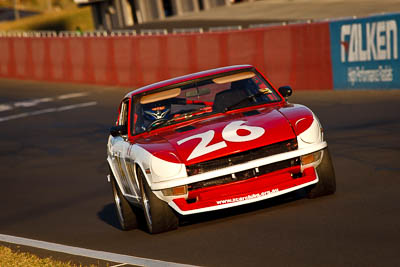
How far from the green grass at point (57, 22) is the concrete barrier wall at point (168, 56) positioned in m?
78.9

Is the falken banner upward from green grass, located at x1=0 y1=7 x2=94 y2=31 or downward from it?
upward

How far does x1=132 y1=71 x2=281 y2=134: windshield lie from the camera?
943 cm

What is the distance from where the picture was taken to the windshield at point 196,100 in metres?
9.43

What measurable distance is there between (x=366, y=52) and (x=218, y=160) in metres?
14.2

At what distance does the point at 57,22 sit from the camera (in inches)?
4897

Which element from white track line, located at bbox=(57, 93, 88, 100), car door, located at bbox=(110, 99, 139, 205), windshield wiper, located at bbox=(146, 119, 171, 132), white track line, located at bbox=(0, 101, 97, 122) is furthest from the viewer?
white track line, located at bbox=(57, 93, 88, 100)

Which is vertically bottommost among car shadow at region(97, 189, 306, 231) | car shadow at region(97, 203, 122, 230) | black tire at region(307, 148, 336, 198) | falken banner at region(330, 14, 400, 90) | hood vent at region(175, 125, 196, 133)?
falken banner at region(330, 14, 400, 90)

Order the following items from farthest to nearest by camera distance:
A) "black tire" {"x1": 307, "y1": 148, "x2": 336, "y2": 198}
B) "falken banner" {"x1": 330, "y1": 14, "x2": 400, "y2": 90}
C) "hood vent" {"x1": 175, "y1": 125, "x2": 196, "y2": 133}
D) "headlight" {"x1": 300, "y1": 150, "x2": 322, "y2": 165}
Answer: "falken banner" {"x1": 330, "y1": 14, "x2": 400, "y2": 90}, "hood vent" {"x1": 175, "y1": 125, "x2": 196, "y2": 133}, "black tire" {"x1": 307, "y1": 148, "x2": 336, "y2": 198}, "headlight" {"x1": 300, "y1": 150, "x2": 322, "y2": 165}

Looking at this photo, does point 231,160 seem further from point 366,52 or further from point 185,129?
point 366,52

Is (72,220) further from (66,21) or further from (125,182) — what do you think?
(66,21)

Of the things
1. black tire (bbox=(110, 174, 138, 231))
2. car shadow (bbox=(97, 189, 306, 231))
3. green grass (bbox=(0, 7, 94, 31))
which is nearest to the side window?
black tire (bbox=(110, 174, 138, 231))

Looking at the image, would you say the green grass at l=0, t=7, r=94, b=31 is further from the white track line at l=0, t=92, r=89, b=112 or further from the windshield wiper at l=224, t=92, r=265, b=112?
the windshield wiper at l=224, t=92, r=265, b=112

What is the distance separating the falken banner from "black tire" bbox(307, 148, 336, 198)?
12.5m

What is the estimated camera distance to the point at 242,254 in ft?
23.0
